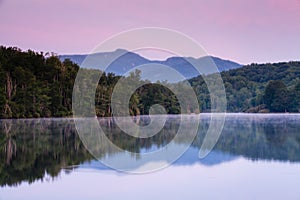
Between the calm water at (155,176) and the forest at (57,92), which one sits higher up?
the forest at (57,92)

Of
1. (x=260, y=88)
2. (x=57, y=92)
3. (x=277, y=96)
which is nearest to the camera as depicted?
(x=57, y=92)

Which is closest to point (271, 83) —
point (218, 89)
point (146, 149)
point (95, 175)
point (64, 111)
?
point (218, 89)

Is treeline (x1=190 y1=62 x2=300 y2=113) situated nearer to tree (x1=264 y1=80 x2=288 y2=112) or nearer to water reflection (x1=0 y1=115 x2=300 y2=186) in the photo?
tree (x1=264 y1=80 x2=288 y2=112)

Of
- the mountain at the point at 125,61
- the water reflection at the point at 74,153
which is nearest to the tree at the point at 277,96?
the mountain at the point at 125,61

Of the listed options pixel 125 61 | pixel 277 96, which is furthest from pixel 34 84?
pixel 277 96

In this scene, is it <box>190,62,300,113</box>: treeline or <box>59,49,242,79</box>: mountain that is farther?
<box>190,62,300,113</box>: treeline

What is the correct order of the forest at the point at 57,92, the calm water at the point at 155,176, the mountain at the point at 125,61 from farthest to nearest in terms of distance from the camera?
the forest at the point at 57,92
the mountain at the point at 125,61
the calm water at the point at 155,176

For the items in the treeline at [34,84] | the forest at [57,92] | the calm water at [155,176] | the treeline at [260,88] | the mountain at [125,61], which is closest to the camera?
the calm water at [155,176]

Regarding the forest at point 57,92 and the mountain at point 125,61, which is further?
the forest at point 57,92

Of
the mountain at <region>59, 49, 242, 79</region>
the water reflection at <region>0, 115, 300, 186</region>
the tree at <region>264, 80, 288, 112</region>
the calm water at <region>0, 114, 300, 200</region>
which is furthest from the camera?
the tree at <region>264, 80, 288, 112</region>

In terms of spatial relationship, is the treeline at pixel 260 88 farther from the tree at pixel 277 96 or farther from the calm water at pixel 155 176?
the calm water at pixel 155 176

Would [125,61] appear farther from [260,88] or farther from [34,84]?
[260,88]

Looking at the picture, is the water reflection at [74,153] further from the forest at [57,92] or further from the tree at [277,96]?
the tree at [277,96]

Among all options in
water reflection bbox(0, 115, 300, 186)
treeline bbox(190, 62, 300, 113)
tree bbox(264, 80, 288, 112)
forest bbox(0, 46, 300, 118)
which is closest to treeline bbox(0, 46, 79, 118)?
forest bbox(0, 46, 300, 118)
